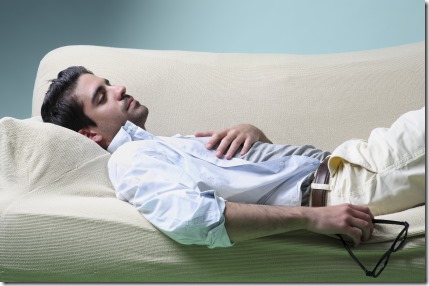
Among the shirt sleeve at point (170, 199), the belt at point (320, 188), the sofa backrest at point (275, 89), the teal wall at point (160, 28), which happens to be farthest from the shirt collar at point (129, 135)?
the teal wall at point (160, 28)

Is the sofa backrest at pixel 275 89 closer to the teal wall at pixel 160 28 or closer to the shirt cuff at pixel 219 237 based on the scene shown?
the teal wall at pixel 160 28

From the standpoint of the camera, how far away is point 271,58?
2.65m

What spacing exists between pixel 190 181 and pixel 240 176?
0.73ft

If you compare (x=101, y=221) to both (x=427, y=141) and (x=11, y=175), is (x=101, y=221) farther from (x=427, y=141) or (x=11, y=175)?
(x=427, y=141)

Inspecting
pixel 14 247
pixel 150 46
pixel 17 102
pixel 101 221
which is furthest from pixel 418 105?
pixel 17 102

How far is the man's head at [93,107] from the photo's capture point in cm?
225

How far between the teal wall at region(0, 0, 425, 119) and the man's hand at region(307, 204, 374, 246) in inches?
66.7

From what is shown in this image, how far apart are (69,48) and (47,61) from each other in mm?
91

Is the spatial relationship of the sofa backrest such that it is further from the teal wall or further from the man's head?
the teal wall

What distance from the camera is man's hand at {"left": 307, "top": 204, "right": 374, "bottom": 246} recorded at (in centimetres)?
167

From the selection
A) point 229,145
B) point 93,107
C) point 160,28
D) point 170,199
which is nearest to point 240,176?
point 229,145

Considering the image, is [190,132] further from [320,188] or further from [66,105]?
[320,188]

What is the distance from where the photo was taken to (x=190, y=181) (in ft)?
5.82

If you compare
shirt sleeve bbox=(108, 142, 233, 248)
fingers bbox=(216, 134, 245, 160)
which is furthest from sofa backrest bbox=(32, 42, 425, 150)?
shirt sleeve bbox=(108, 142, 233, 248)
